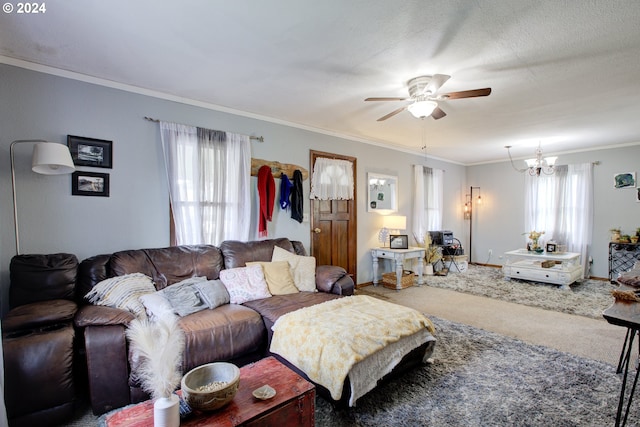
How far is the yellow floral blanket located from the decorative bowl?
68 cm

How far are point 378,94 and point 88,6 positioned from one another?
245 cm

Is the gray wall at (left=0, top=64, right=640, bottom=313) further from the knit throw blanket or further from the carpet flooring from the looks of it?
the carpet flooring

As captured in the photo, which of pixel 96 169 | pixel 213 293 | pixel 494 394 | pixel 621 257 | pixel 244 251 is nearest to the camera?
pixel 494 394

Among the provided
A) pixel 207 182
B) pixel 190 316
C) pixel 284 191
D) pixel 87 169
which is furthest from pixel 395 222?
pixel 87 169

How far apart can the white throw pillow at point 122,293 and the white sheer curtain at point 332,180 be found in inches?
99.3

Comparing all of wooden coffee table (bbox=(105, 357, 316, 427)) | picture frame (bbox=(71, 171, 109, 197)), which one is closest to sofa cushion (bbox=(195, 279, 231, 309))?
wooden coffee table (bbox=(105, 357, 316, 427))

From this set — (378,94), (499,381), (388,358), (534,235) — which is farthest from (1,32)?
(534,235)

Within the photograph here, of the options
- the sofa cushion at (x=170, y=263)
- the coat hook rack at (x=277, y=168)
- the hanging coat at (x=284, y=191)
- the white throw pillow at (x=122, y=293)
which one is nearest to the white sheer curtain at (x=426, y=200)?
the coat hook rack at (x=277, y=168)

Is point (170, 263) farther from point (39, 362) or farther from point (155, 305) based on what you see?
point (39, 362)

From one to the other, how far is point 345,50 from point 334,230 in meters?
2.87

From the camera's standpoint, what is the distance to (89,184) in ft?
8.81

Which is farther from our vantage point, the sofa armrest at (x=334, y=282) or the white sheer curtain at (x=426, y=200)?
the white sheer curtain at (x=426, y=200)

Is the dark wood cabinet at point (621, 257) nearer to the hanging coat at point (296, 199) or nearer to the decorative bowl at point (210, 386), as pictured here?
the hanging coat at point (296, 199)

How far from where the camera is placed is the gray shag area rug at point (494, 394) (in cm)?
182
